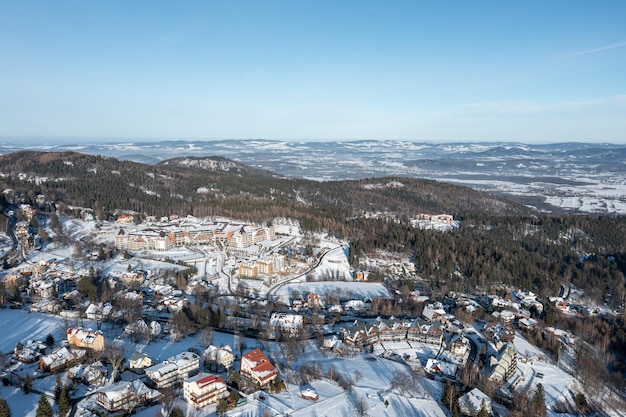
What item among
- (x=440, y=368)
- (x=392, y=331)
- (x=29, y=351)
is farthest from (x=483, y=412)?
(x=29, y=351)

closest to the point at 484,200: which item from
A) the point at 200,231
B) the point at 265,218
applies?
the point at 265,218

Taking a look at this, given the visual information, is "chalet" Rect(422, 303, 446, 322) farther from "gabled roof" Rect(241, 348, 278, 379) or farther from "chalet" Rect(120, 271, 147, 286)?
"chalet" Rect(120, 271, 147, 286)

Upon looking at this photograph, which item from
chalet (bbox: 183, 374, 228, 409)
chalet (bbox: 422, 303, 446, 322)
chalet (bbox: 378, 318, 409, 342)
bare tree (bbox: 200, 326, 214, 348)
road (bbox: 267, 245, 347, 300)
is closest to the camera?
chalet (bbox: 183, 374, 228, 409)

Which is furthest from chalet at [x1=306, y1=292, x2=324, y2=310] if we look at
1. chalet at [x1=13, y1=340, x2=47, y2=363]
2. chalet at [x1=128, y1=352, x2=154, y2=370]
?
chalet at [x1=13, y1=340, x2=47, y2=363]

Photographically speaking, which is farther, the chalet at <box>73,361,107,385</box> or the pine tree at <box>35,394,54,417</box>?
the chalet at <box>73,361,107,385</box>

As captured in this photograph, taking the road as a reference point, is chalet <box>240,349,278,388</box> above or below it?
above

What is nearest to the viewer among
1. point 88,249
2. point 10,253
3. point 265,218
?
point 10,253

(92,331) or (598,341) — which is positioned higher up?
(92,331)

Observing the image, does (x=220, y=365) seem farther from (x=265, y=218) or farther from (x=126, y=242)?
(x=265, y=218)
